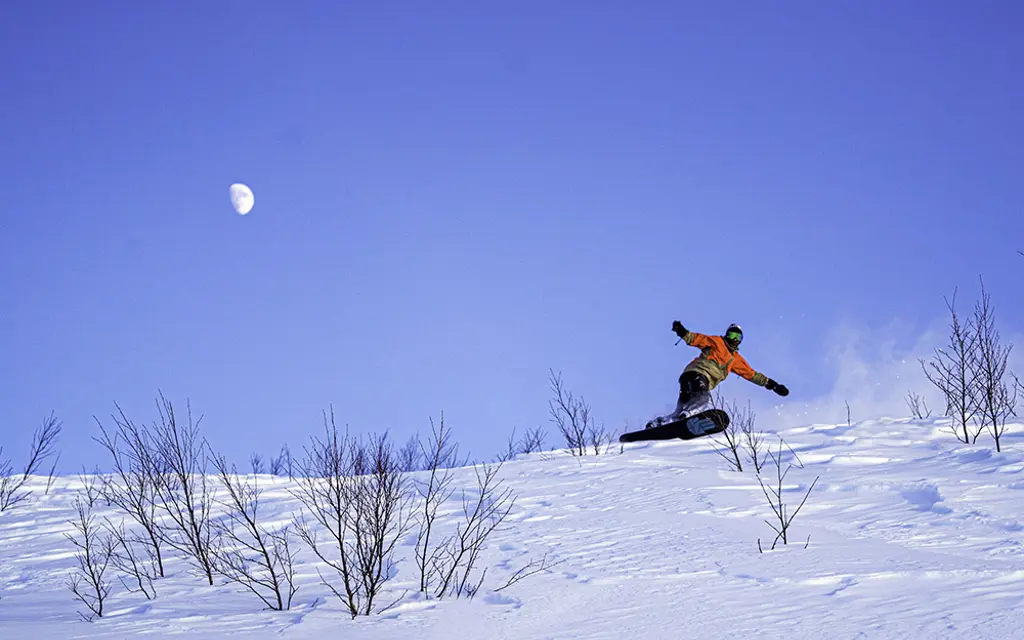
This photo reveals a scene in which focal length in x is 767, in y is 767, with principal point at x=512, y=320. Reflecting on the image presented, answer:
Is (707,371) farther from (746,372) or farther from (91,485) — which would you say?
(91,485)

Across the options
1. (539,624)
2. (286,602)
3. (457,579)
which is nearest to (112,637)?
(286,602)

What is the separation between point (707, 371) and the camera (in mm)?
10922

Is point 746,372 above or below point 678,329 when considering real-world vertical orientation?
below

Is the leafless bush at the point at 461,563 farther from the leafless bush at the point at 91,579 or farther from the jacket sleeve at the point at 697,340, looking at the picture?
the jacket sleeve at the point at 697,340

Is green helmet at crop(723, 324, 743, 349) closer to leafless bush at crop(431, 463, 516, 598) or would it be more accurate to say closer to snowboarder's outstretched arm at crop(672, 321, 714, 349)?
snowboarder's outstretched arm at crop(672, 321, 714, 349)

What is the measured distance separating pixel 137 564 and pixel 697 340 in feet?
24.9

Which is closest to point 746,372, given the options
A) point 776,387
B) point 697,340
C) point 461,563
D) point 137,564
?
point 776,387

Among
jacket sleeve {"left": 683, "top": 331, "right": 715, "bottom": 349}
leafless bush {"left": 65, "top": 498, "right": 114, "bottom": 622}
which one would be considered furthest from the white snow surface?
jacket sleeve {"left": 683, "top": 331, "right": 715, "bottom": 349}

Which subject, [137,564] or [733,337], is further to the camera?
[733,337]

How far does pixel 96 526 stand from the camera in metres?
8.19

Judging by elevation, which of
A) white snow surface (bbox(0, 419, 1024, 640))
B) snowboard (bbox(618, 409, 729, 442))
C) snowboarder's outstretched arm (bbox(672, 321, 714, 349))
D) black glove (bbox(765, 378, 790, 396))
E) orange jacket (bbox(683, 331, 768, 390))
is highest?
snowboarder's outstretched arm (bbox(672, 321, 714, 349))

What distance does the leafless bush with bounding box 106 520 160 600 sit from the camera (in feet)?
17.9

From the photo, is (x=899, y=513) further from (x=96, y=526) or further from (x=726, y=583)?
(x=96, y=526)

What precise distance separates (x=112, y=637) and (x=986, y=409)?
906 centimetres
